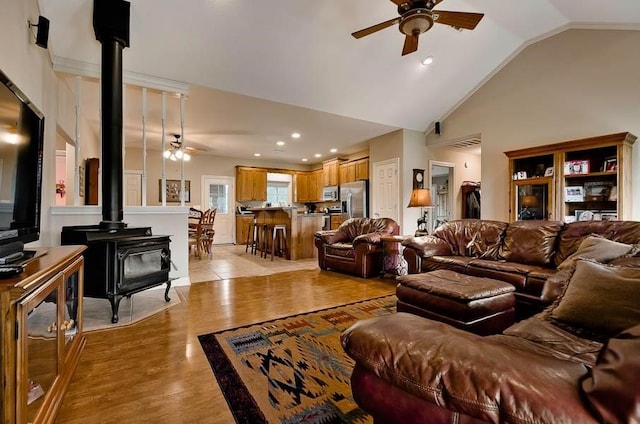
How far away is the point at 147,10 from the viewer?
3115 millimetres

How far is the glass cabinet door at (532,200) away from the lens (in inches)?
175

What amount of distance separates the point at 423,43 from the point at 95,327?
5.08m

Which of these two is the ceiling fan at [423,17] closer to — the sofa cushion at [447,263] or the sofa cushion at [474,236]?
the sofa cushion at [474,236]

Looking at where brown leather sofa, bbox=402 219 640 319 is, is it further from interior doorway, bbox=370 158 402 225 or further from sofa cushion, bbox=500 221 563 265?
interior doorway, bbox=370 158 402 225

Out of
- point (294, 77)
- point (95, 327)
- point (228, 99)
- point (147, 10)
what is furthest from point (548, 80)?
point (95, 327)

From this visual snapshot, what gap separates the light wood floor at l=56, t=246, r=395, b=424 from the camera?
1.52 metres

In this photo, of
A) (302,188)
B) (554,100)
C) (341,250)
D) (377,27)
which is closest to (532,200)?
(554,100)

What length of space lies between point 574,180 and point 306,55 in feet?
13.6

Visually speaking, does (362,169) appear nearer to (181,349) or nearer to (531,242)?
(531,242)

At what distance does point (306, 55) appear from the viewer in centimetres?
404

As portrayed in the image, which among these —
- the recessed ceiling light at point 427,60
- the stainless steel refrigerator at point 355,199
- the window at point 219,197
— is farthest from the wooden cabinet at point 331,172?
the recessed ceiling light at point 427,60

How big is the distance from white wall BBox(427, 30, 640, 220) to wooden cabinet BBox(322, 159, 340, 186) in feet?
11.1

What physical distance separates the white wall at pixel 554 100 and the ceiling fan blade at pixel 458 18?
2.66m

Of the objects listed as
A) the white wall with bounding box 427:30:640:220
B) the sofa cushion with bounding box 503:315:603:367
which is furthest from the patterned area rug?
the white wall with bounding box 427:30:640:220
